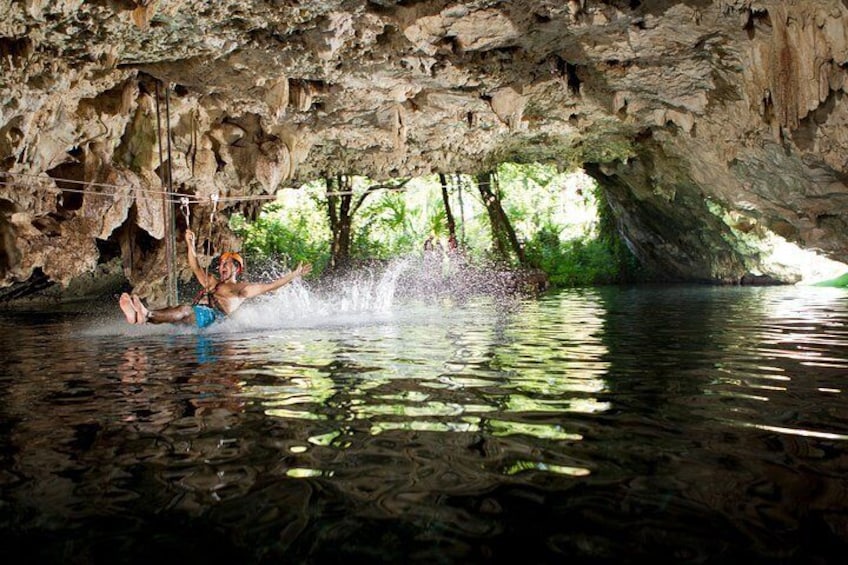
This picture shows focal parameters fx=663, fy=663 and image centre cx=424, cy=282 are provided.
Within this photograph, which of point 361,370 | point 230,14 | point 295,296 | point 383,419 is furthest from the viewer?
point 295,296

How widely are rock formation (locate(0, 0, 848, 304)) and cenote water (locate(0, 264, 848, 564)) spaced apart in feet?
15.3

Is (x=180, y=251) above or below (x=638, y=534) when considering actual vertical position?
above

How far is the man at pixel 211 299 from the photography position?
948 cm

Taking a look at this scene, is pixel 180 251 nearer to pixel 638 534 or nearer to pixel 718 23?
pixel 718 23

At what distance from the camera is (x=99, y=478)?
2.65 m

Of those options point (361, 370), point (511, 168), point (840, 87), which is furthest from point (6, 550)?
point (511, 168)

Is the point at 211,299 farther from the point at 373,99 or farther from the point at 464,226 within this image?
the point at 464,226

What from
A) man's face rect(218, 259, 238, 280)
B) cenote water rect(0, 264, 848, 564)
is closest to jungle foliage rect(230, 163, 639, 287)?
man's face rect(218, 259, 238, 280)

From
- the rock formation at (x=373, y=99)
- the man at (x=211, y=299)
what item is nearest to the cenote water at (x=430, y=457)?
the man at (x=211, y=299)

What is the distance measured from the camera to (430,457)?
2842mm

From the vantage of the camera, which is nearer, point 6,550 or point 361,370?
point 6,550

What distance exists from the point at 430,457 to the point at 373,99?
34.9 ft

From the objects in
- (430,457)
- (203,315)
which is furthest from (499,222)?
(430,457)

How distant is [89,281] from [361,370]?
18078 millimetres
